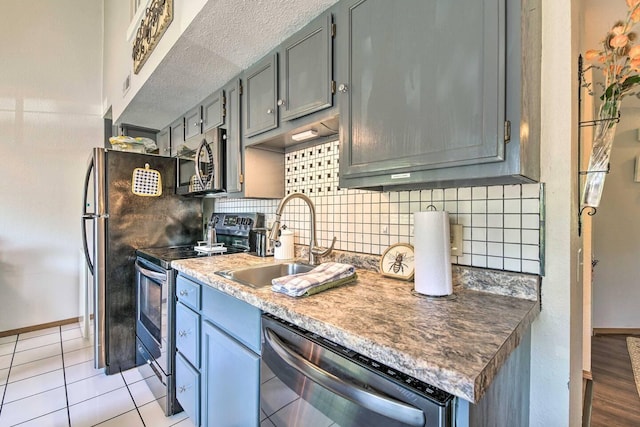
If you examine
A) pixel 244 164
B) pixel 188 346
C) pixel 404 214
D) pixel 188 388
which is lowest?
pixel 188 388

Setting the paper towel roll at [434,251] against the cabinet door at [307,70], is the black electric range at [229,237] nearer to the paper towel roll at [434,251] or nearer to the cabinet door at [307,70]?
the cabinet door at [307,70]

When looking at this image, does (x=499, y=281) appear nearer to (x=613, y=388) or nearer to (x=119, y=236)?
(x=613, y=388)

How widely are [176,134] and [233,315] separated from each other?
216 centimetres

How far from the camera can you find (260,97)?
63.0 inches

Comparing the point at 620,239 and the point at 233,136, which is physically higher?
the point at 233,136

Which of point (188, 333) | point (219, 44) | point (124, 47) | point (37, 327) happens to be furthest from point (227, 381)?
point (37, 327)

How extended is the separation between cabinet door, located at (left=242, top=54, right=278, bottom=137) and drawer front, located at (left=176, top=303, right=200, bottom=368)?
1.05 metres

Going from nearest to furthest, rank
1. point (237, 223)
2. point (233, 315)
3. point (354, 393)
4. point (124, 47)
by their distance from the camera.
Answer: point (354, 393) < point (233, 315) < point (237, 223) < point (124, 47)

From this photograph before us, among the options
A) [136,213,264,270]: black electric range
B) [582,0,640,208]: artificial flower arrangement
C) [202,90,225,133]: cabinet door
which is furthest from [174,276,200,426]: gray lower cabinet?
[582,0,640,208]: artificial flower arrangement

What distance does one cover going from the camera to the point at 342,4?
46.1 inches

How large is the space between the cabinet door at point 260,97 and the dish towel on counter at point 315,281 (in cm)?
83

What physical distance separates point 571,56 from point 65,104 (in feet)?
13.7

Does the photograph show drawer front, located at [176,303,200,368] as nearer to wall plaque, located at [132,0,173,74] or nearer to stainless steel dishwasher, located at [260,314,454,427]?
stainless steel dishwasher, located at [260,314,454,427]

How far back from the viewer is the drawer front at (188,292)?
140 cm
